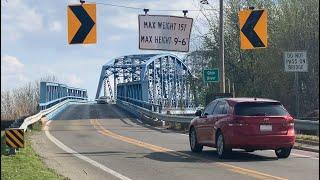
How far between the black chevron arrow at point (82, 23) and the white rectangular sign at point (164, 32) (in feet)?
16.7

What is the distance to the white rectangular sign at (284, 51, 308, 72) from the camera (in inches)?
784

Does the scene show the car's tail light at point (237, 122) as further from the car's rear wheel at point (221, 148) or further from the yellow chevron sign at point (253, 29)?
the yellow chevron sign at point (253, 29)

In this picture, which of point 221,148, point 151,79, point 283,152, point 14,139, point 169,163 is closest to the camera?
point 169,163

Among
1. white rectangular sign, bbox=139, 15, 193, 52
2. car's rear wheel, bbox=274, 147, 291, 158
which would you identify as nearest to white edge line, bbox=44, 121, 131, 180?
car's rear wheel, bbox=274, 147, 291, 158

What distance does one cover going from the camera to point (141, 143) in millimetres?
21484

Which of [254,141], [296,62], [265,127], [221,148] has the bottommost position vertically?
[221,148]

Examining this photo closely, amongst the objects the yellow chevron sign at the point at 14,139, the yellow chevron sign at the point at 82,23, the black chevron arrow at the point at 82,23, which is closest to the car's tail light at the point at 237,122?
the yellow chevron sign at the point at 14,139

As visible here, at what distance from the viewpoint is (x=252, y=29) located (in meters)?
22.9

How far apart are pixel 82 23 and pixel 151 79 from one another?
238ft

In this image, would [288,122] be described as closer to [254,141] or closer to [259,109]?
[259,109]

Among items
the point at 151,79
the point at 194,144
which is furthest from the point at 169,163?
the point at 151,79

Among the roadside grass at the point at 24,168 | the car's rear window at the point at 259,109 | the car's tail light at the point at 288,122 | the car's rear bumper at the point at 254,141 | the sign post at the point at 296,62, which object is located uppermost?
the sign post at the point at 296,62

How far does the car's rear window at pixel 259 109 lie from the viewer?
15516 mm

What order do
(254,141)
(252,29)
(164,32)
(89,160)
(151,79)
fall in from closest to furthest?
(254,141) → (89,160) → (252,29) → (164,32) → (151,79)
